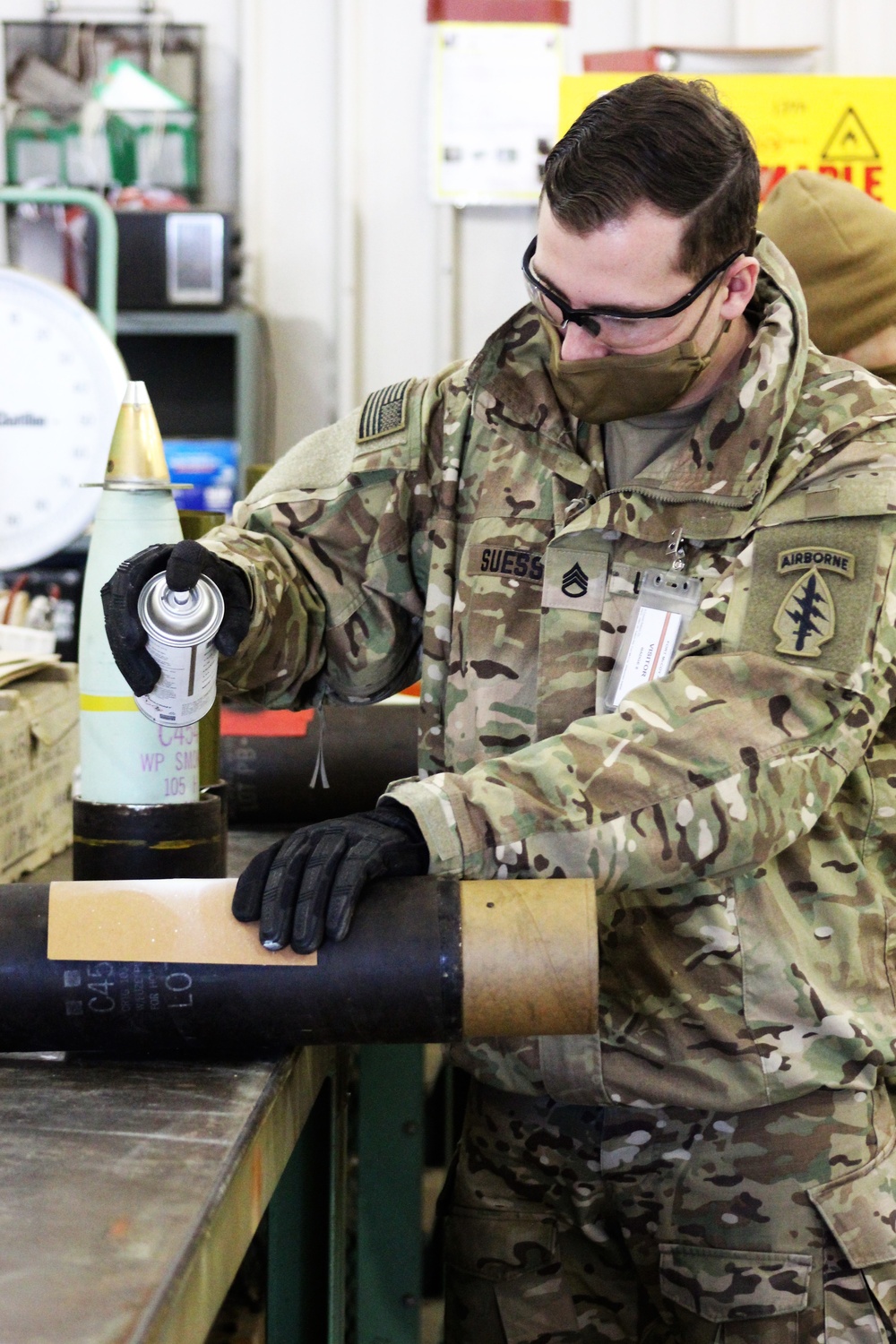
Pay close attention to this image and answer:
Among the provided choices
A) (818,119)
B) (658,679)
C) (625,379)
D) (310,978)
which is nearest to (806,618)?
(658,679)

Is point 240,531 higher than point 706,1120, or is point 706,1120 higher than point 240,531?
point 240,531

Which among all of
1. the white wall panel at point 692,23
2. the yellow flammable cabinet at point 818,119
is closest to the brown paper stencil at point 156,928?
the yellow flammable cabinet at point 818,119

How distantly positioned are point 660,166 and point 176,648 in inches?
20.6

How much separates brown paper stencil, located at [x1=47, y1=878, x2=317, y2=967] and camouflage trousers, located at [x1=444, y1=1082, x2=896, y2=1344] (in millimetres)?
422

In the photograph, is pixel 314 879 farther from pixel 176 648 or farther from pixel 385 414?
pixel 385 414

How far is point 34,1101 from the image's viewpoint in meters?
0.85

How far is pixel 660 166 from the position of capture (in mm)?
1085

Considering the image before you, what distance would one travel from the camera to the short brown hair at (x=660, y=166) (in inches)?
42.8

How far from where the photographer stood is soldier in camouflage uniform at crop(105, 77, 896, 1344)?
1.00 meters

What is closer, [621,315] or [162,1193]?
[162,1193]

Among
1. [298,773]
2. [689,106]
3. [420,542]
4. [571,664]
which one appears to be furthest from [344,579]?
[689,106]

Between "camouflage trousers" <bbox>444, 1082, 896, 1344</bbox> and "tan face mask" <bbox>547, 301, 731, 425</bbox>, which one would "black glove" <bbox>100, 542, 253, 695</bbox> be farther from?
"camouflage trousers" <bbox>444, 1082, 896, 1344</bbox>

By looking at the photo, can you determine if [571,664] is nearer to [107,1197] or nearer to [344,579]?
[344,579]

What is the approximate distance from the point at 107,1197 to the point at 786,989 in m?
0.56
